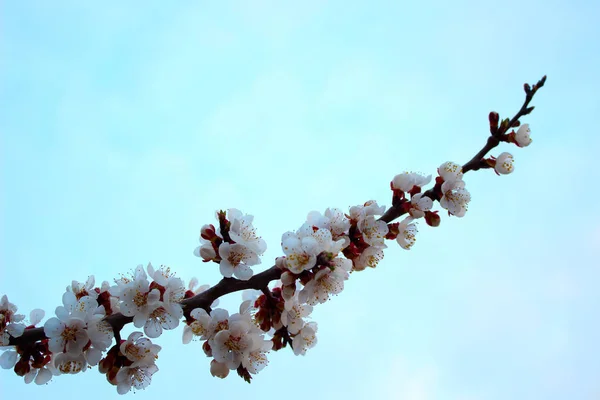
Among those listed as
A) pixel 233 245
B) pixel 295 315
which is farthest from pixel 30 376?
pixel 295 315

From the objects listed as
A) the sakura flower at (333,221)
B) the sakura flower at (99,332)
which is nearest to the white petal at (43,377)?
the sakura flower at (99,332)

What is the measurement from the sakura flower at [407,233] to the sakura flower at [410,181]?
0.72ft

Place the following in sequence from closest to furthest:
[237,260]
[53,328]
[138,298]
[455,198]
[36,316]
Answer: [53,328] → [138,298] → [237,260] → [455,198] → [36,316]

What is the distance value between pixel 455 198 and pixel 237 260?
5.04 ft

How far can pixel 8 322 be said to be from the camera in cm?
326

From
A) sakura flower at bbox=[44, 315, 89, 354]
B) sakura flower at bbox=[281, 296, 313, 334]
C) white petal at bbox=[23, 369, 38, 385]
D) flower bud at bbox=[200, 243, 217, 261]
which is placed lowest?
sakura flower at bbox=[281, 296, 313, 334]

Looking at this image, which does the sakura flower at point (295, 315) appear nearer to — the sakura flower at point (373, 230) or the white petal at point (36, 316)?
the sakura flower at point (373, 230)

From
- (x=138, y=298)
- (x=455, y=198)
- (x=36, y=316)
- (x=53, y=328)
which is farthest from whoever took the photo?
(x=36, y=316)

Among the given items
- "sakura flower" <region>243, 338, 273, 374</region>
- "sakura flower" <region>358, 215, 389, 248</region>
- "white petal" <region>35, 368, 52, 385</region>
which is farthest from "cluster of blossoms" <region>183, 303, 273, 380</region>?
"white petal" <region>35, 368, 52, 385</region>

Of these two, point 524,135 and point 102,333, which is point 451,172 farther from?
point 102,333

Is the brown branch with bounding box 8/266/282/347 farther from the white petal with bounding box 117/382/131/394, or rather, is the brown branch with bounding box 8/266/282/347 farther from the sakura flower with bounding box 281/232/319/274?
the white petal with bounding box 117/382/131/394

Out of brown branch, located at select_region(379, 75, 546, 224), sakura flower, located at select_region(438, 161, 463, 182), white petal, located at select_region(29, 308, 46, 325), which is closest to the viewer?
brown branch, located at select_region(379, 75, 546, 224)

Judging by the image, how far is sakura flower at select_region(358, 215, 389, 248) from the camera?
3.33 m

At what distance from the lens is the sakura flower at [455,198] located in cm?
347
